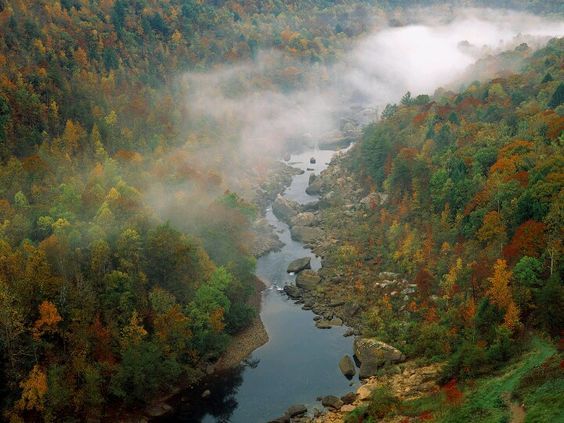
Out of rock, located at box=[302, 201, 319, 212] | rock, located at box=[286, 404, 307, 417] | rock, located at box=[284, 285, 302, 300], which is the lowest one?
rock, located at box=[286, 404, 307, 417]

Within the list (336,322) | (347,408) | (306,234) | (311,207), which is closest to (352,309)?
(336,322)

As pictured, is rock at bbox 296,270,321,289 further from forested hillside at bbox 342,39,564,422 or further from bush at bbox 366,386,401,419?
bush at bbox 366,386,401,419

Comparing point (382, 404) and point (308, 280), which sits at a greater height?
point (308, 280)

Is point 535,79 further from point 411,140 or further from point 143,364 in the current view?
point 143,364

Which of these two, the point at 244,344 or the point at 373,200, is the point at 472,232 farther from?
the point at 244,344

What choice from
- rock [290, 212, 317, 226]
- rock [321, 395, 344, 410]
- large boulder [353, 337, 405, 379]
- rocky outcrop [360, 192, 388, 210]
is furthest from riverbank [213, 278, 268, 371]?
rocky outcrop [360, 192, 388, 210]

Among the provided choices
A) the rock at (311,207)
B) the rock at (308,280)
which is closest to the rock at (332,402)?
the rock at (308,280)
